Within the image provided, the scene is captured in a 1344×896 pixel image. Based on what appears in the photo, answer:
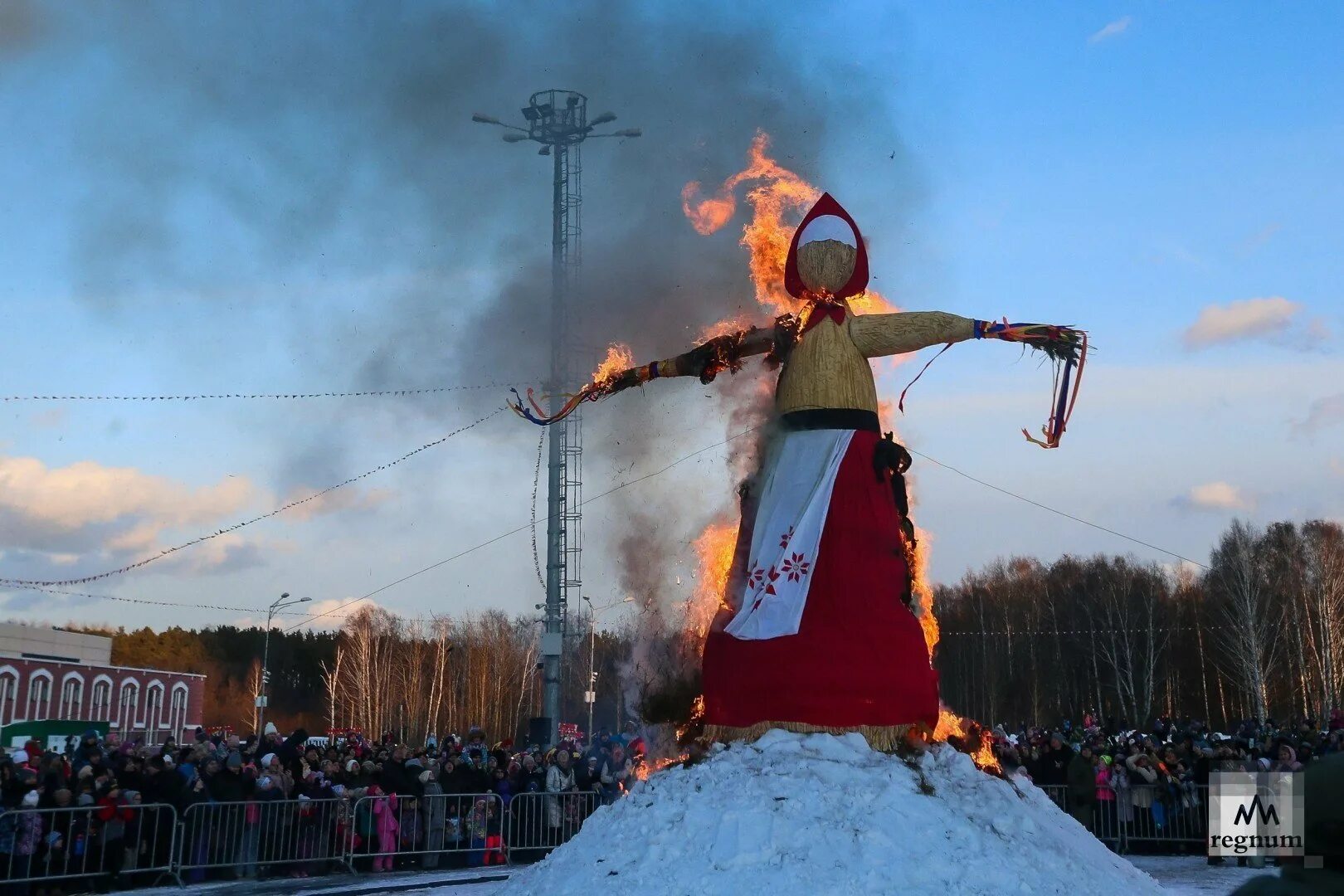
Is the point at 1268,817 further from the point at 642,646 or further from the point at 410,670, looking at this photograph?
the point at 410,670

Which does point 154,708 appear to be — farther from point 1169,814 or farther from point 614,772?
point 1169,814

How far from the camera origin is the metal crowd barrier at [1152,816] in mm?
17281

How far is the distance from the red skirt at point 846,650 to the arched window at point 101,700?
58456mm

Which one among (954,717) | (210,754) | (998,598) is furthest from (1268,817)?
(998,598)

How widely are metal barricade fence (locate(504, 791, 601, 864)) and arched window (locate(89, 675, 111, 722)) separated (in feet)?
168

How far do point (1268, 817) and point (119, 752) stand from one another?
12957 millimetres

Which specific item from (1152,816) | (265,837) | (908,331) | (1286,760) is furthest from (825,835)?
(1152,816)

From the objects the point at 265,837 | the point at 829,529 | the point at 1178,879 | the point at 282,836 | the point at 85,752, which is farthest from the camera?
the point at 282,836

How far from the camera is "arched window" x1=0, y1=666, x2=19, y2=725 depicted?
171 feet

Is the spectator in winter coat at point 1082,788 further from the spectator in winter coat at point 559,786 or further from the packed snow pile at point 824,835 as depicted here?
the spectator in winter coat at point 559,786

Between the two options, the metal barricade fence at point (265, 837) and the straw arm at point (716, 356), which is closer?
the straw arm at point (716, 356)

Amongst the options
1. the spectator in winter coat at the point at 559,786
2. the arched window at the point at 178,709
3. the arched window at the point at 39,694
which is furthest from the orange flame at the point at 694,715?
the arched window at the point at 178,709

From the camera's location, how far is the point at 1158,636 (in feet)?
186

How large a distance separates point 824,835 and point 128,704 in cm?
6283
